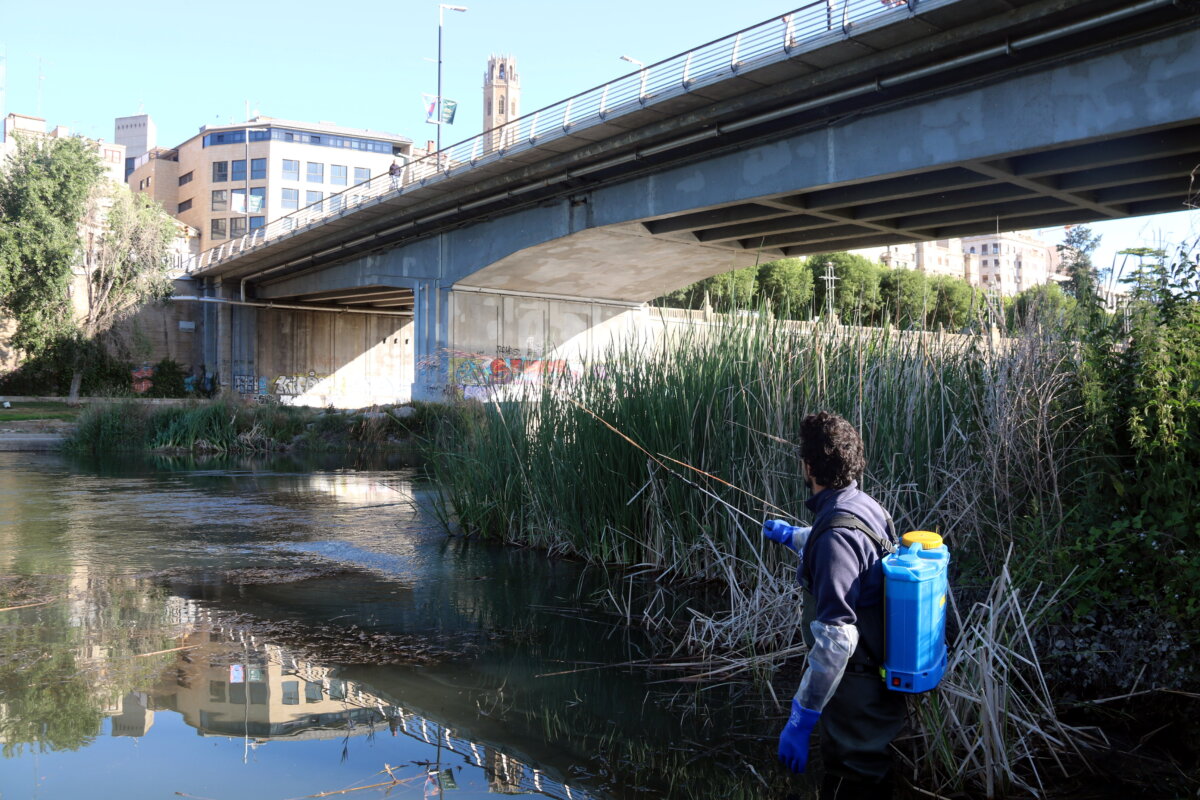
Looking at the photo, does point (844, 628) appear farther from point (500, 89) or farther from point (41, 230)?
point (500, 89)

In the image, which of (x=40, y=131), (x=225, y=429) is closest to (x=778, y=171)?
(x=225, y=429)

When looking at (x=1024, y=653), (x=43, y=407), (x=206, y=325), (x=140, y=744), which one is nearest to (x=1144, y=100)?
(x=1024, y=653)

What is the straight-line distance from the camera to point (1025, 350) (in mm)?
5180

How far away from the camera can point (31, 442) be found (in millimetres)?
23500

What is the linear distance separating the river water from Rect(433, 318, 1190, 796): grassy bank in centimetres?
54

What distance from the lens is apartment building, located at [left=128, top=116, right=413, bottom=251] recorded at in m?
80.9

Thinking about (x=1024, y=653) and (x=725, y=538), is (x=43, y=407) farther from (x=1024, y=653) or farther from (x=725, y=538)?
(x=1024, y=653)

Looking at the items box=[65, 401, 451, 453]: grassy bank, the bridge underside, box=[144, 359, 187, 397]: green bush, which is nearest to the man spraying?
the bridge underside

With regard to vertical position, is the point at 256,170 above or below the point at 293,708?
above

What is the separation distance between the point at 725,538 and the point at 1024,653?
2.28 metres

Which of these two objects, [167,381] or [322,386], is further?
[322,386]

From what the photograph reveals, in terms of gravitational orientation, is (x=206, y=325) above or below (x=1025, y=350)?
above

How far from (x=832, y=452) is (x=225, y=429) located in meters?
21.0

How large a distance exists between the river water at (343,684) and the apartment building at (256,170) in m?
77.2
